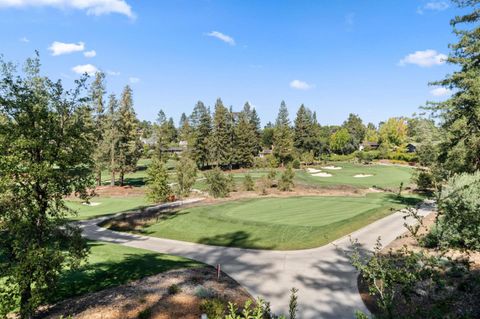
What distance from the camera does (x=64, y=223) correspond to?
1154 centimetres

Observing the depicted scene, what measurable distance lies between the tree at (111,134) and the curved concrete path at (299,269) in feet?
101

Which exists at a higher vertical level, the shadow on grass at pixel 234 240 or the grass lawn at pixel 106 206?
the shadow on grass at pixel 234 240

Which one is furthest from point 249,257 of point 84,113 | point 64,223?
point 84,113

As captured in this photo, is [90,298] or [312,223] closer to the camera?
[90,298]

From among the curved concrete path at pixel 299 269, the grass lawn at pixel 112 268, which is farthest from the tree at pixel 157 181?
the grass lawn at pixel 112 268

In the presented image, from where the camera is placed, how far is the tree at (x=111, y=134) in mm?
52906

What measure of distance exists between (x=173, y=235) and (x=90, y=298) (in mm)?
11818

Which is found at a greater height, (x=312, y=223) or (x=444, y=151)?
(x=444, y=151)

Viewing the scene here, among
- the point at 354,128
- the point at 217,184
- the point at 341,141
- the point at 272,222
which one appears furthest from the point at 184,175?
the point at 354,128

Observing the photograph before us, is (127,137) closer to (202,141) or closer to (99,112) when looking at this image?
(99,112)

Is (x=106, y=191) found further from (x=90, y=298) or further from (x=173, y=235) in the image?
(x=90, y=298)

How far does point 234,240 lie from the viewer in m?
22.0

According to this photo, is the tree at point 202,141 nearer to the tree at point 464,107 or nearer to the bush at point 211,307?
the tree at point 464,107

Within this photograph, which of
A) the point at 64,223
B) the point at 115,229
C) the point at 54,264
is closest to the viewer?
the point at 54,264
